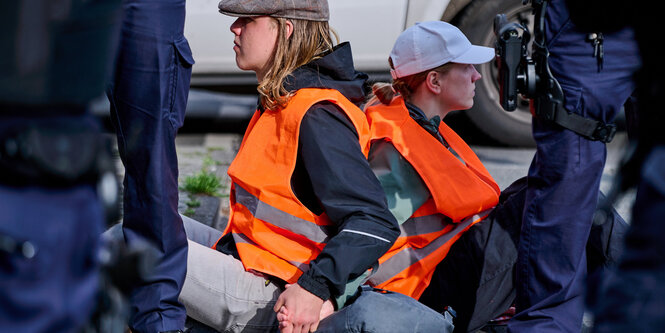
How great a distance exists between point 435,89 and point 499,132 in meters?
2.13

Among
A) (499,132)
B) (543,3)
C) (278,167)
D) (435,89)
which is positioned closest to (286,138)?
(278,167)

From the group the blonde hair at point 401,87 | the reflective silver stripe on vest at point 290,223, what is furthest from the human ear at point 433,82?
the reflective silver stripe on vest at point 290,223

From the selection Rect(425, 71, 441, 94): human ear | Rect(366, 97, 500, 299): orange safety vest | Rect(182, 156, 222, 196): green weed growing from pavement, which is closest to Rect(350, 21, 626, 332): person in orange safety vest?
Rect(366, 97, 500, 299): orange safety vest

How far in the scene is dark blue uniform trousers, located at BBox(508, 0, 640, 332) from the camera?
2209 millimetres

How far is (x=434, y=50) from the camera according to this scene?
2799 mm

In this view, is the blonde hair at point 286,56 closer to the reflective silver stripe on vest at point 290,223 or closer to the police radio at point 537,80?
the reflective silver stripe on vest at point 290,223

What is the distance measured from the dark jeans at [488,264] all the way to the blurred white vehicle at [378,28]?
2032 mm

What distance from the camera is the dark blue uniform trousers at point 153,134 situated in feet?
7.05

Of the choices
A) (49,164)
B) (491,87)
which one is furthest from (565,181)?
(491,87)

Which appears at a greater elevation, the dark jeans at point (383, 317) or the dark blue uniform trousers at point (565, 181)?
the dark blue uniform trousers at point (565, 181)

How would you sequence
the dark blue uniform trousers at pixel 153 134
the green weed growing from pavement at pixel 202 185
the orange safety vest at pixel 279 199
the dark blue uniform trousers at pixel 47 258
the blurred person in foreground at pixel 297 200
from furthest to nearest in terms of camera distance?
the green weed growing from pavement at pixel 202 185
the orange safety vest at pixel 279 199
the blurred person in foreground at pixel 297 200
the dark blue uniform trousers at pixel 153 134
the dark blue uniform trousers at pixel 47 258

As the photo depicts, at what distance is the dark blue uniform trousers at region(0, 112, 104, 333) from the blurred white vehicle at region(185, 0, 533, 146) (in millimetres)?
3398

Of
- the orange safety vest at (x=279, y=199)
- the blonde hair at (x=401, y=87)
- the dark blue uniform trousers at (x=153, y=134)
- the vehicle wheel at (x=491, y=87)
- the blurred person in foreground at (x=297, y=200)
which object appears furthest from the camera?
the vehicle wheel at (x=491, y=87)

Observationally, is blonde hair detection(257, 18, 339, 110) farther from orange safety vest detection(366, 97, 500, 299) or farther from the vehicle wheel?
the vehicle wheel
